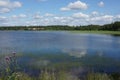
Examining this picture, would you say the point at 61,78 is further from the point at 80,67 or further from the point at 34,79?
the point at 80,67

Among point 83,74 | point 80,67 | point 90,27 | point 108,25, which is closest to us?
point 83,74

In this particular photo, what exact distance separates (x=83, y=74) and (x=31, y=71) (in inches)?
122

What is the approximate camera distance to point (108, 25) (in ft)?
444

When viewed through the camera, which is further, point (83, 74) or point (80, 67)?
point (80, 67)

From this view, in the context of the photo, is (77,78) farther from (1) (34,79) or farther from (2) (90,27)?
(2) (90,27)

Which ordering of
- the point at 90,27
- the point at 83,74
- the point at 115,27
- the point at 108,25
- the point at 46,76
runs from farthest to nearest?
the point at 90,27
the point at 108,25
the point at 115,27
the point at 83,74
the point at 46,76

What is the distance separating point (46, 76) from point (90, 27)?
158420mm

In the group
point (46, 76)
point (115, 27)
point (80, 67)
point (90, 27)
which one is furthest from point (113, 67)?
point (90, 27)

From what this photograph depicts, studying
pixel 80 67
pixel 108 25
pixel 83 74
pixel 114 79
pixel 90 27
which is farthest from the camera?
pixel 90 27

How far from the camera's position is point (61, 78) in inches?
493

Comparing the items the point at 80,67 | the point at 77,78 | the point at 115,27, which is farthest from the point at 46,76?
the point at 115,27

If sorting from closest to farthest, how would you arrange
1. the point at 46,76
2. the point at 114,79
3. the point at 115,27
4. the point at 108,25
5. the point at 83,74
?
the point at 46,76 → the point at 114,79 → the point at 83,74 → the point at 115,27 → the point at 108,25

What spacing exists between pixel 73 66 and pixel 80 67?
669mm

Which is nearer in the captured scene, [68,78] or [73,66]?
[68,78]
